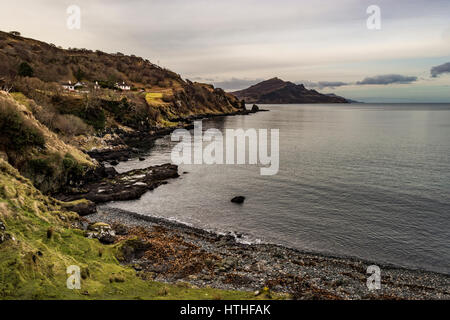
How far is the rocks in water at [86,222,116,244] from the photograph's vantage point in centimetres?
2627

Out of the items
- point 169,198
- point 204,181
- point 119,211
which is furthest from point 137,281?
point 204,181

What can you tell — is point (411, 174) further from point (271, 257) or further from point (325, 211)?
point (271, 257)

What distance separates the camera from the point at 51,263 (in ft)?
54.5

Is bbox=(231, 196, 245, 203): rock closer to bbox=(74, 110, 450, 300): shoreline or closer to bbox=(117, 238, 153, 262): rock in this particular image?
bbox=(74, 110, 450, 300): shoreline

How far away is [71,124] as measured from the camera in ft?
233

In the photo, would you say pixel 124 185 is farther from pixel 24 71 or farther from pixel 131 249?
pixel 24 71

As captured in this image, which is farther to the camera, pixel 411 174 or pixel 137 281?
pixel 411 174

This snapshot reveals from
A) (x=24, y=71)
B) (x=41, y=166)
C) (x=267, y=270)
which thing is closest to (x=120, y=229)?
(x=267, y=270)

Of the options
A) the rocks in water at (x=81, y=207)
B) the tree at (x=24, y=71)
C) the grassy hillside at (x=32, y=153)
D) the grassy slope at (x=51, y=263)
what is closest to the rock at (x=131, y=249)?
the grassy slope at (x=51, y=263)

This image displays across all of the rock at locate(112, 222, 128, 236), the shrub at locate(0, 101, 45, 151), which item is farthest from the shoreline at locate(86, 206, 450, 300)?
the shrub at locate(0, 101, 45, 151)
